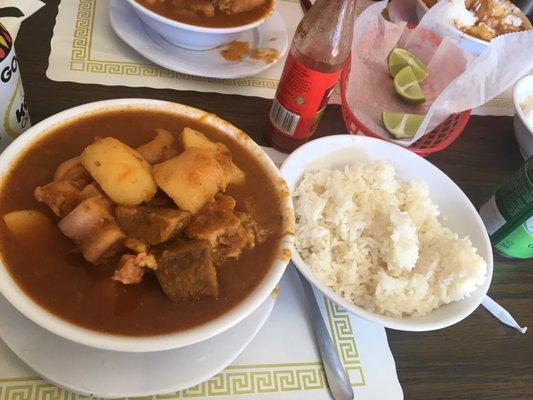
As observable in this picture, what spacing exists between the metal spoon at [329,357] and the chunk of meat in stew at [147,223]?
1.60 feet

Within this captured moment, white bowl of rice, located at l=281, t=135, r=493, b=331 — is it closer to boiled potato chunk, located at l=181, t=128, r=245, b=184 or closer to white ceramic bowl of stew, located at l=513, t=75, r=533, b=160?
boiled potato chunk, located at l=181, t=128, r=245, b=184

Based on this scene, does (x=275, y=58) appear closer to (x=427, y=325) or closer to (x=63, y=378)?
(x=427, y=325)

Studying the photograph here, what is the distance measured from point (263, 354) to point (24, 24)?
1426mm

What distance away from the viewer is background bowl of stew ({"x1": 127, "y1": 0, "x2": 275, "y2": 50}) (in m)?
1.59

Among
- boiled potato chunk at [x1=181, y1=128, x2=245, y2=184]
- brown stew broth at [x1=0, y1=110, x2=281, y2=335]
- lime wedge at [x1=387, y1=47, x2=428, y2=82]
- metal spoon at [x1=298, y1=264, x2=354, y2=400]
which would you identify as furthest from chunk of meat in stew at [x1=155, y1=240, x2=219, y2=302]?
lime wedge at [x1=387, y1=47, x2=428, y2=82]

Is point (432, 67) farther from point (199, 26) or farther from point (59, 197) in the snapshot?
point (59, 197)

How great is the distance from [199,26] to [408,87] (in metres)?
0.89

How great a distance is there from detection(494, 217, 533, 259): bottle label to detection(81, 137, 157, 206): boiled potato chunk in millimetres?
1180

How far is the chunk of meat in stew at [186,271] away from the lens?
3.19ft

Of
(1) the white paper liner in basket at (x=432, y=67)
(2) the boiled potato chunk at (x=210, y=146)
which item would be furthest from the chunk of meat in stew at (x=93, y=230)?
(1) the white paper liner in basket at (x=432, y=67)

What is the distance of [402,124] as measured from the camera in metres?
1.79

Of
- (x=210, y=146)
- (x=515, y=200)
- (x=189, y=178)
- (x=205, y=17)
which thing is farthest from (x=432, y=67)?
(x=189, y=178)

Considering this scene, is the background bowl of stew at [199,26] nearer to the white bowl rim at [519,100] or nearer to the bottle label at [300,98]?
the bottle label at [300,98]

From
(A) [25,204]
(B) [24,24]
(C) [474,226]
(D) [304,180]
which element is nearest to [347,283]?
(D) [304,180]
